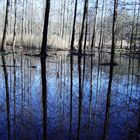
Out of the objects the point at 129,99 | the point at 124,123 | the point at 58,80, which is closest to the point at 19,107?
the point at 124,123

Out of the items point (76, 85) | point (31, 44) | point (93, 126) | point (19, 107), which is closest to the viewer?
point (93, 126)

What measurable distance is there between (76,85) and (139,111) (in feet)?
11.4

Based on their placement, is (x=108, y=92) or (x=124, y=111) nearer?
(x=124, y=111)

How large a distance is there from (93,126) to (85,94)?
3.15m

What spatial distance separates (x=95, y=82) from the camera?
1168 cm

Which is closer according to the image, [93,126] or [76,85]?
[93,126]

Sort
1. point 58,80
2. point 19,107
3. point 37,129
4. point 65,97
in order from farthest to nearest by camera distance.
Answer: point 58,80, point 65,97, point 19,107, point 37,129

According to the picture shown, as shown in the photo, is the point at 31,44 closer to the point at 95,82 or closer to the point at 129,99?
the point at 95,82

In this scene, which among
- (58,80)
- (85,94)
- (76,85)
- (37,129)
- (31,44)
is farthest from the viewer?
(31,44)

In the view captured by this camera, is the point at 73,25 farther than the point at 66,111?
Yes

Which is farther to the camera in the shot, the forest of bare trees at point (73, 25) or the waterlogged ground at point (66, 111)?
the forest of bare trees at point (73, 25)

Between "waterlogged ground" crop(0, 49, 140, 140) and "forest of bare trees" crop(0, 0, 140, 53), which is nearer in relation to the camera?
"waterlogged ground" crop(0, 49, 140, 140)

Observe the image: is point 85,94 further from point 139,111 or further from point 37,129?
point 37,129

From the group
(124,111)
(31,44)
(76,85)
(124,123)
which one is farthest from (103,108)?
(31,44)
